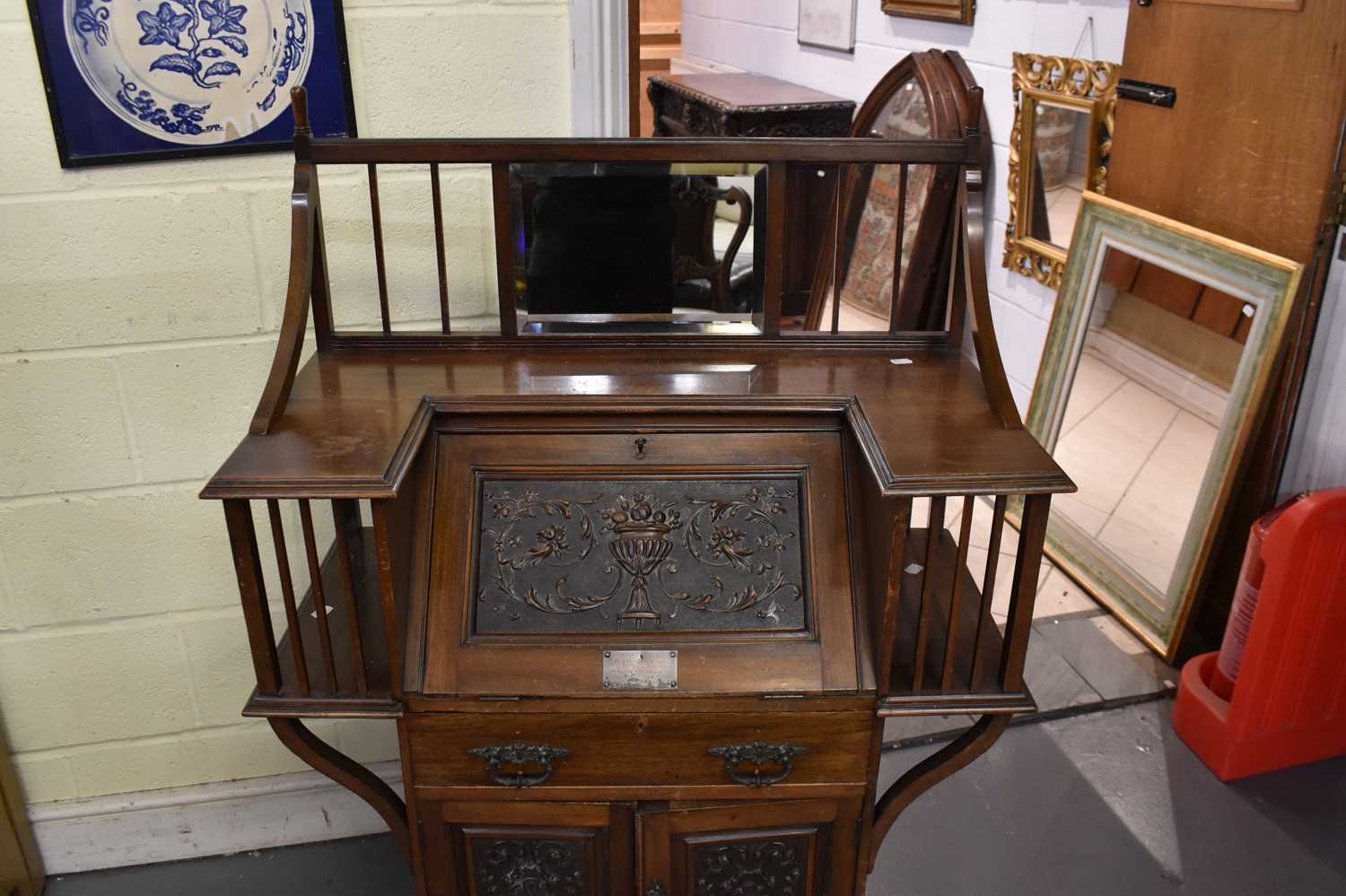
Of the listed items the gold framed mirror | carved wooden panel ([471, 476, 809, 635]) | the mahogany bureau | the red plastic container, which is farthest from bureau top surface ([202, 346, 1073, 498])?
the gold framed mirror

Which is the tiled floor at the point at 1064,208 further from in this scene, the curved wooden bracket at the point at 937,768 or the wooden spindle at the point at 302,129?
the wooden spindle at the point at 302,129

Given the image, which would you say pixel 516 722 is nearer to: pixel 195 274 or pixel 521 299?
pixel 521 299

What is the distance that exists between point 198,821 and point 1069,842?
5.43 feet

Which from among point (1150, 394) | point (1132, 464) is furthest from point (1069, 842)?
point (1150, 394)

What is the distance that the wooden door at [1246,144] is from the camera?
202 centimetres

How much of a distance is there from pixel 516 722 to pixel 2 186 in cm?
110

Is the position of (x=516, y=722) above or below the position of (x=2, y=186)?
below

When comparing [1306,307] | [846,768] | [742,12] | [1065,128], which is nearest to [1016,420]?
[846,768]

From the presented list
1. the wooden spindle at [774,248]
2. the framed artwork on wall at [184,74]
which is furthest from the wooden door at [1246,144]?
the framed artwork on wall at [184,74]

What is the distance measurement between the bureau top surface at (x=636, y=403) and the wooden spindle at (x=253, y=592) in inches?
2.1

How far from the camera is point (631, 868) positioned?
150cm

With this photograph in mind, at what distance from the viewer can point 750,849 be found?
1495mm

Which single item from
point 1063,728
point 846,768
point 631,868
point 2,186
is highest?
point 2,186

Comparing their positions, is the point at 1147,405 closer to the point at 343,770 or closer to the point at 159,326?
the point at 343,770
